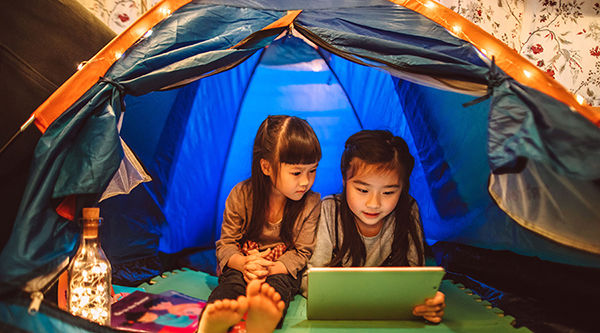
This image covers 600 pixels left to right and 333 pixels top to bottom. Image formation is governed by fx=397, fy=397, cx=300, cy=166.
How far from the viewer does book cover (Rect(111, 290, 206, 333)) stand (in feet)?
3.28

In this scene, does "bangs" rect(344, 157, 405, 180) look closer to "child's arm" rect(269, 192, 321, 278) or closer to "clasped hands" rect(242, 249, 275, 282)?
"child's arm" rect(269, 192, 321, 278)

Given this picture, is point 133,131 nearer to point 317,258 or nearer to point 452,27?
point 317,258

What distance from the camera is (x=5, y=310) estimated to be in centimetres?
81

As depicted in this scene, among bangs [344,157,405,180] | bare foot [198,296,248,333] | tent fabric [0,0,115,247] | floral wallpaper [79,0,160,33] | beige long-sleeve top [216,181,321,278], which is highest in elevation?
floral wallpaper [79,0,160,33]

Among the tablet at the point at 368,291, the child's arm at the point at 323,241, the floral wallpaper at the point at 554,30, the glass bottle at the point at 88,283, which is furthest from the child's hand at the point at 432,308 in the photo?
the floral wallpaper at the point at 554,30

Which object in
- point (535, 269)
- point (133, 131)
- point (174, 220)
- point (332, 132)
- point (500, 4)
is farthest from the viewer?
point (500, 4)

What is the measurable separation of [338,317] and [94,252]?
0.64m

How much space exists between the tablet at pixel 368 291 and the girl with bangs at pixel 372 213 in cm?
21

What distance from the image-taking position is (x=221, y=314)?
85cm

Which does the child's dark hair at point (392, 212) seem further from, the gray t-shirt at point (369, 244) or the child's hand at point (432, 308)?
the child's hand at point (432, 308)

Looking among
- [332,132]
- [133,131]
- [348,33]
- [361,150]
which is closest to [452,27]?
[348,33]

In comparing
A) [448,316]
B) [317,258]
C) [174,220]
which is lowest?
Answer: [448,316]

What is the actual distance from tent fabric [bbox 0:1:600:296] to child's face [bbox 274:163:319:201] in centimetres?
35

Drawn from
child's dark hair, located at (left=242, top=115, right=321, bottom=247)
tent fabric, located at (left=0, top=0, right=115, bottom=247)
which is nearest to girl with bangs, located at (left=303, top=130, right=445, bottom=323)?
child's dark hair, located at (left=242, top=115, right=321, bottom=247)
